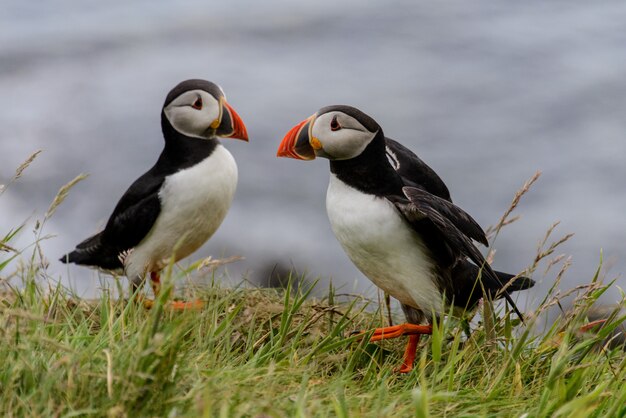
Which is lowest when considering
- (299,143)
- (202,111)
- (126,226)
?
(126,226)

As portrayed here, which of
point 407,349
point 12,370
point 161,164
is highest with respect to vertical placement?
point 161,164

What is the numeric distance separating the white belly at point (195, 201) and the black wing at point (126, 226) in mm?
49

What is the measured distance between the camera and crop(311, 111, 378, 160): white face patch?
176 inches

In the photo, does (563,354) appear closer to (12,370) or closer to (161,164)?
(12,370)

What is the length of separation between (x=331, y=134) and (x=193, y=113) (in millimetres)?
918

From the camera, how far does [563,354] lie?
3627mm

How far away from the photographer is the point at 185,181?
5145 millimetres

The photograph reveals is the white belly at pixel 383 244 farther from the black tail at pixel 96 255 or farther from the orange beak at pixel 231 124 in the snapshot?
the black tail at pixel 96 255

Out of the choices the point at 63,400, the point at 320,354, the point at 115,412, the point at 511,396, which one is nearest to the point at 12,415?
the point at 63,400

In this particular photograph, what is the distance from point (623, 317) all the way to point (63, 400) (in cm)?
222

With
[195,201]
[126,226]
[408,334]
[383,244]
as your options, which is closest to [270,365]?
[383,244]

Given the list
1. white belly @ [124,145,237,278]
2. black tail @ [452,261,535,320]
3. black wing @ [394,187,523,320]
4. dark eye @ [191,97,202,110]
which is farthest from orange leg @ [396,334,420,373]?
dark eye @ [191,97,202,110]

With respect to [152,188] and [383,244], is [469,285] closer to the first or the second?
[383,244]

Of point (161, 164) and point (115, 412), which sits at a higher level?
point (161, 164)
